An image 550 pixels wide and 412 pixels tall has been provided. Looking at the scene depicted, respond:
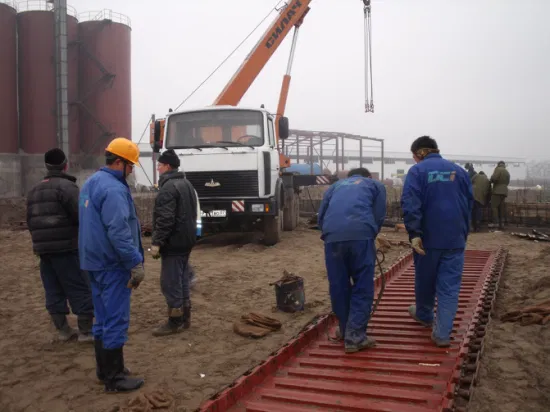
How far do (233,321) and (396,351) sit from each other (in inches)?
80.8

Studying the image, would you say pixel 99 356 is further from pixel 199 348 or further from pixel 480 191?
pixel 480 191

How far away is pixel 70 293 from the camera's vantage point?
15.8ft

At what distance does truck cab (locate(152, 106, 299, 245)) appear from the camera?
10141mm

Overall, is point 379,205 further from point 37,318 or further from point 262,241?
point 262,241

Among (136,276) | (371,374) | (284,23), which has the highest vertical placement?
(284,23)

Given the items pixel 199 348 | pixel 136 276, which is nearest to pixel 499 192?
pixel 199 348

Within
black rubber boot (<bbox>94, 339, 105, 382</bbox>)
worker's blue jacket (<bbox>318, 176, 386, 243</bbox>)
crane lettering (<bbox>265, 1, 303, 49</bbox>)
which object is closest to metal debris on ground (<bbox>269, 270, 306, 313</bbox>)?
worker's blue jacket (<bbox>318, 176, 386, 243</bbox>)

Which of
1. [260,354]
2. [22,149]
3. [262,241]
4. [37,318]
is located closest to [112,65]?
[22,149]

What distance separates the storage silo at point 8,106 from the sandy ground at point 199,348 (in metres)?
17.3

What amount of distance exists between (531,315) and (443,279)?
4.68ft

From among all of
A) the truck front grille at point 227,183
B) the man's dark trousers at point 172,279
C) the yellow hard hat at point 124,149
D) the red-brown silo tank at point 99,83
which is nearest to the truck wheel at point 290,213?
the truck front grille at point 227,183

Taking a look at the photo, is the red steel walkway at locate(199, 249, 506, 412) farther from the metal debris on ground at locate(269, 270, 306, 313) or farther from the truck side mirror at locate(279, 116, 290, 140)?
the truck side mirror at locate(279, 116, 290, 140)

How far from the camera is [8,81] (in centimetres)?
2384

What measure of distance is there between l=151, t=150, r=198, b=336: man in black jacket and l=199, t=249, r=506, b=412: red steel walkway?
4.62ft
